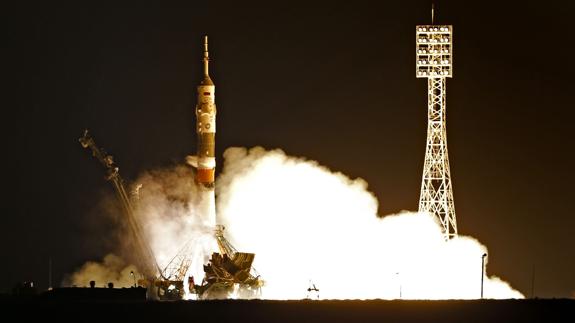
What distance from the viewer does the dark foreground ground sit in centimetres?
8069

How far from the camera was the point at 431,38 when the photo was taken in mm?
96750

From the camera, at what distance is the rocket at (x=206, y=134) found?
96.8m

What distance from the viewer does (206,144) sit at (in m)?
96.8

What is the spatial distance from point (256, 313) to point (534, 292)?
27.7 meters

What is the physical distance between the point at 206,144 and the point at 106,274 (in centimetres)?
961

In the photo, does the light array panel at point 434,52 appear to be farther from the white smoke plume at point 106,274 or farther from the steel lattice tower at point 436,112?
the white smoke plume at point 106,274

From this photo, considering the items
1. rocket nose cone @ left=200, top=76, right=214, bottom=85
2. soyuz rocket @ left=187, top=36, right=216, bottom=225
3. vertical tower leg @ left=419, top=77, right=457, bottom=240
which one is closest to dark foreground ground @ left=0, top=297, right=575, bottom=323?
vertical tower leg @ left=419, top=77, right=457, bottom=240

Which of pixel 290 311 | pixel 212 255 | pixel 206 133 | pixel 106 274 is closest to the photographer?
pixel 290 311

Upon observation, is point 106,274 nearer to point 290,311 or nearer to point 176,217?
point 176,217

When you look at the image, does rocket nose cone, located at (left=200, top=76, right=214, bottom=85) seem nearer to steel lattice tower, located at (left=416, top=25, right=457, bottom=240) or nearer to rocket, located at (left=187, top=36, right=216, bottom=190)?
rocket, located at (left=187, top=36, right=216, bottom=190)

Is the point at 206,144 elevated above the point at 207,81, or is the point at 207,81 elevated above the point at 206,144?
the point at 207,81

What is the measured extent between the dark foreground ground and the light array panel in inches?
599

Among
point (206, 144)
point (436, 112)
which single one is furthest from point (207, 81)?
point (436, 112)

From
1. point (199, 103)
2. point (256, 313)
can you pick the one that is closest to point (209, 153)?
point (199, 103)
